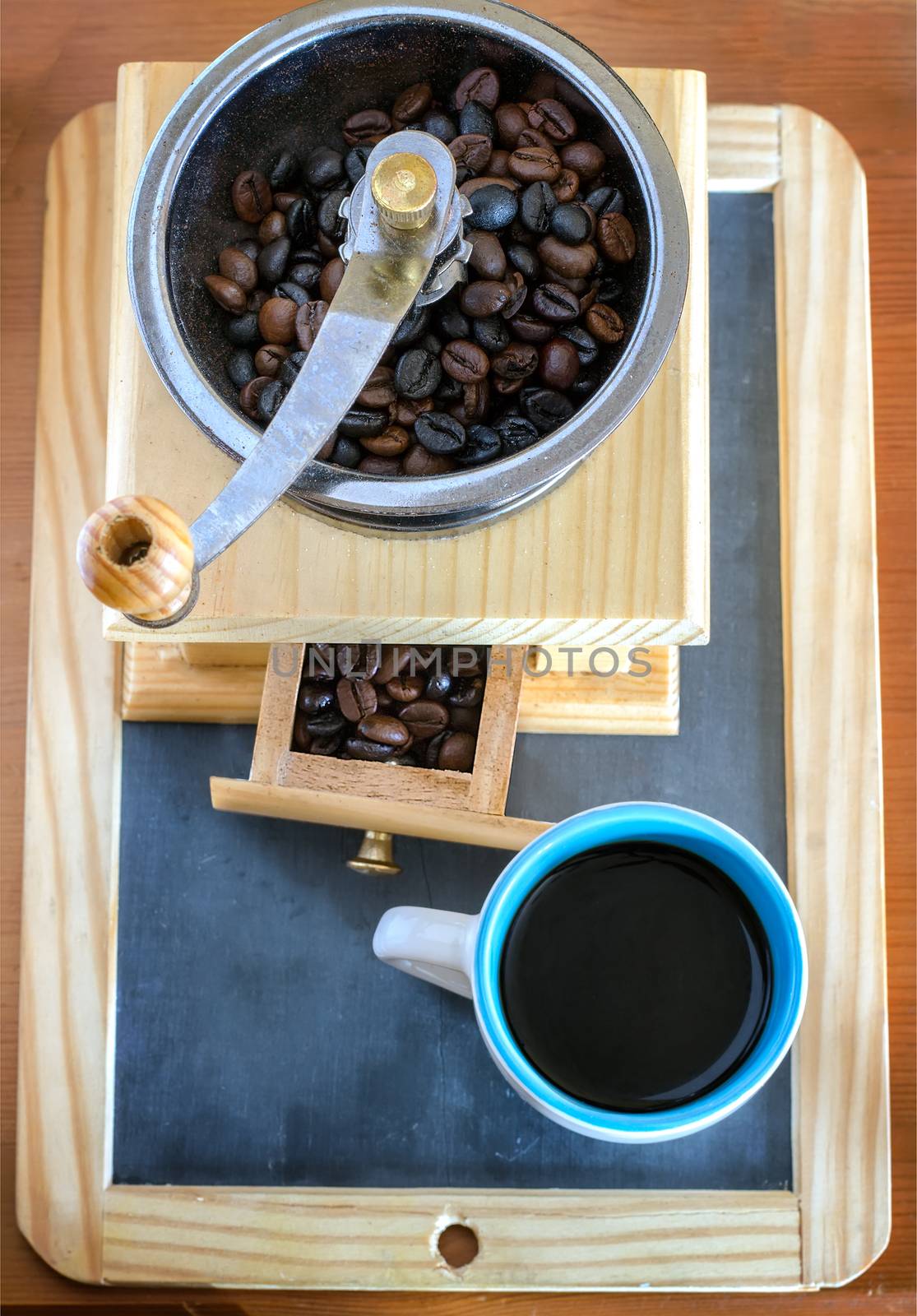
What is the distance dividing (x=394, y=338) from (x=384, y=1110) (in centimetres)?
42

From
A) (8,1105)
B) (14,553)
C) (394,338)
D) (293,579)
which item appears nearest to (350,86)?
(394,338)

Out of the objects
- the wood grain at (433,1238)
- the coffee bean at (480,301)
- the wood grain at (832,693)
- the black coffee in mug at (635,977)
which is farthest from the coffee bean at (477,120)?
the wood grain at (433,1238)

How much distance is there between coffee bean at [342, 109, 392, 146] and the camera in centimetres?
56

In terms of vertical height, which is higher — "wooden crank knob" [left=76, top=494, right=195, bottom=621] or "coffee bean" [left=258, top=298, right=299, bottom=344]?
"coffee bean" [left=258, top=298, right=299, bottom=344]

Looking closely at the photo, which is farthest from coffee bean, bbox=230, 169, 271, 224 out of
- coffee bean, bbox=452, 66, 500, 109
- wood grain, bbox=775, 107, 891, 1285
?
wood grain, bbox=775, 107, 891, 1285

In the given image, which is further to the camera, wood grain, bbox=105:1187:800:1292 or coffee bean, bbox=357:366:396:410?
wood grain, bbox=105:1187:800:1292

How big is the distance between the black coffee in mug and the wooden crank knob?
0.74ft

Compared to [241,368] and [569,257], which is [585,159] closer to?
[569,257]

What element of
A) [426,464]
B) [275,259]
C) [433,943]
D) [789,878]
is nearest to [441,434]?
[426,464]

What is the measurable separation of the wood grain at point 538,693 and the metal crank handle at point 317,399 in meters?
0.21

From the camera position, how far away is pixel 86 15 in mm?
776

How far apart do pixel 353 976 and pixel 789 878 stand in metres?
0.25

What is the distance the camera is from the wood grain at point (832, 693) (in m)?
0.66

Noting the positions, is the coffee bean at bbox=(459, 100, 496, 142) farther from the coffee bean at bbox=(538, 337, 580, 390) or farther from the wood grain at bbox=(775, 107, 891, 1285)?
the wood grain at bbox=(775, 107, 891, 1285)
